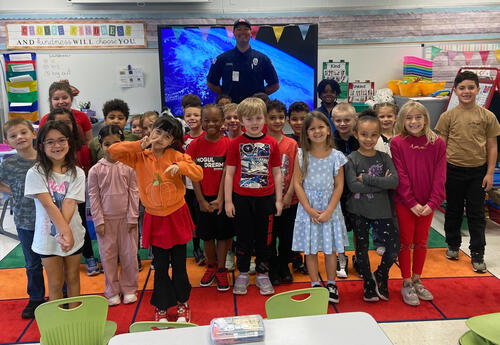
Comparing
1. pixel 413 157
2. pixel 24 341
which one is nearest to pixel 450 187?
pixel 413 157

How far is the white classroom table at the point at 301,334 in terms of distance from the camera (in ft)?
4.60

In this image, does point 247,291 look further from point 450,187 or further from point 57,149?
point 450,187

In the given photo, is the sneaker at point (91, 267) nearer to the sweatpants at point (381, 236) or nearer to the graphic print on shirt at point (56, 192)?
the graphic print on shirt at point (56, 192)

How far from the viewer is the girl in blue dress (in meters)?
2.75

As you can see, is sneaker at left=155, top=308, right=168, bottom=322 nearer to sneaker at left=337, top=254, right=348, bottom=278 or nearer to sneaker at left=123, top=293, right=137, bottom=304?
Answer: sneaker at left=123, top=293, right=137, bottom=304

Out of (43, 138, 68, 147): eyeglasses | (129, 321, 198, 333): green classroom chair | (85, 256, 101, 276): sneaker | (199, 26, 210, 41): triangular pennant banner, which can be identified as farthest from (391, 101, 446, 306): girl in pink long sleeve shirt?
(199, 26, 210, 41): triangular pennant banner

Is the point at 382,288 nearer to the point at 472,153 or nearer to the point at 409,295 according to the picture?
the point at 409,295

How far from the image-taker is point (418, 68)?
18.6 feet

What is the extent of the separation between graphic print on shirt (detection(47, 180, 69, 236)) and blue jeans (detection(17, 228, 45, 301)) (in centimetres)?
41

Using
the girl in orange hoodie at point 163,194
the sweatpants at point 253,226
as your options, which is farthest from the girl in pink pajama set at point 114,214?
the sweatpants at point 253,226

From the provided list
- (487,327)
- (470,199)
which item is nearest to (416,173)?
(470,199)

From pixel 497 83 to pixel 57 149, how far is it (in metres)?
4.08

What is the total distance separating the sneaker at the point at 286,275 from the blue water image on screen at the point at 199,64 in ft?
9.84

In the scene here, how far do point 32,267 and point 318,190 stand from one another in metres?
1.90
